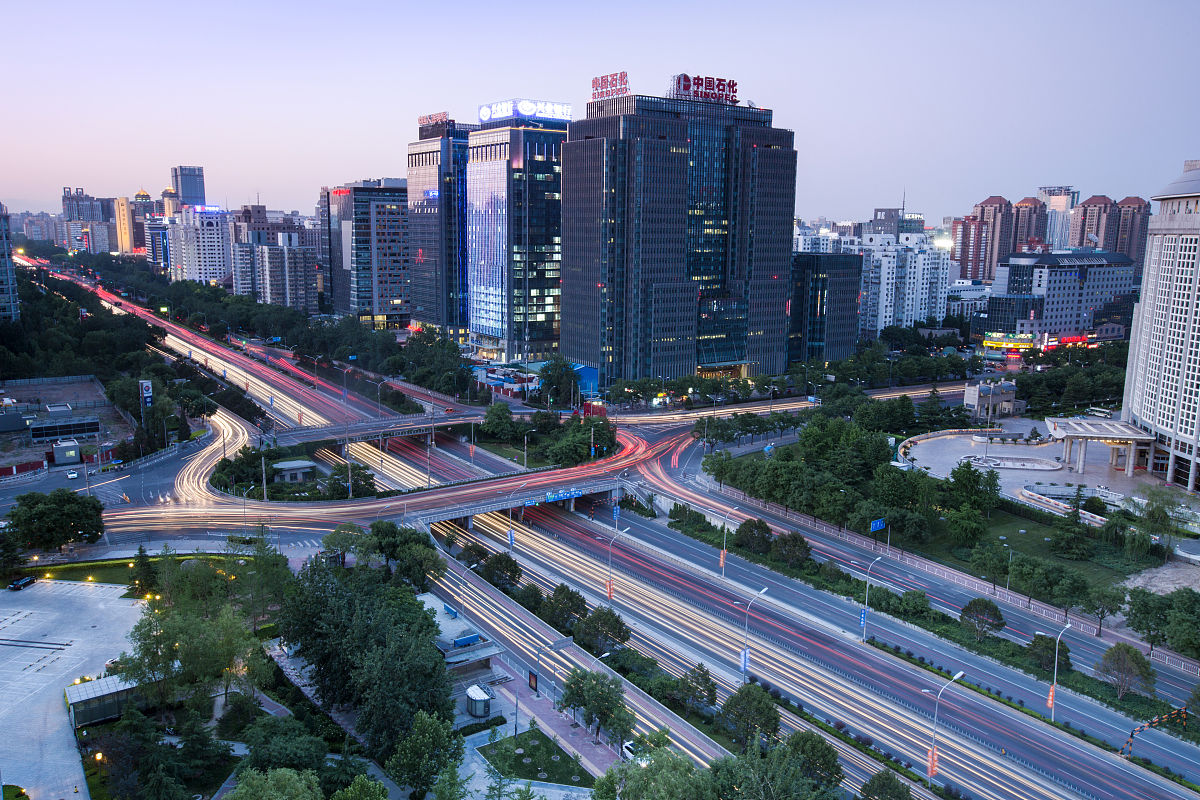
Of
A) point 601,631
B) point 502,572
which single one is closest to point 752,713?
point 601,631

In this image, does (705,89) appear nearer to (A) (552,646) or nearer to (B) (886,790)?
(A) (552,646)

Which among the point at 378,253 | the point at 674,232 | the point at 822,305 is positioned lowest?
the point at 822,305

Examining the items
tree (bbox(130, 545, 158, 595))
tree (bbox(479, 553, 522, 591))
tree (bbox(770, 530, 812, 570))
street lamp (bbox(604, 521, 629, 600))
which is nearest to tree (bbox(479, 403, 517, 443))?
street lamp (bbox(604, 521, 629, 600))

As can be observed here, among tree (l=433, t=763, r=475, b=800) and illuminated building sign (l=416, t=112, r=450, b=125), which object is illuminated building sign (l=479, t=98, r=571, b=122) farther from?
tree (l=433, t=763, r=475, b=800)

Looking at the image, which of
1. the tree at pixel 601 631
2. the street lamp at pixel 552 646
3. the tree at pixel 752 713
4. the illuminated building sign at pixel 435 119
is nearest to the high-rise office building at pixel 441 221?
the illuminated building sign at pixel 435 119

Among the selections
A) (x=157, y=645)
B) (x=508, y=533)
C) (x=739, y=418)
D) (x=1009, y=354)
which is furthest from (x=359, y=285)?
(x=157, y=645)

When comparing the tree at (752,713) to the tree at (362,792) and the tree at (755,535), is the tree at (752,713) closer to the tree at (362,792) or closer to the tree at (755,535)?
the tree at (362,792)

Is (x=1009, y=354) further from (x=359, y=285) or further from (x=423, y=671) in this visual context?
(x=423, y=671)
